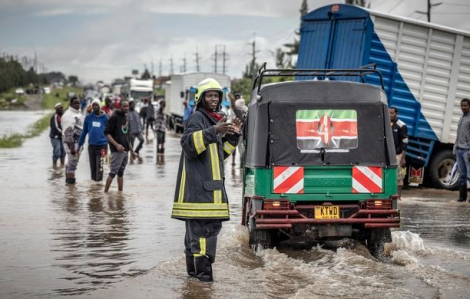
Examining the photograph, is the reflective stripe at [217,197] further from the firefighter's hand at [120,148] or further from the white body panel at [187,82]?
the white body panel at [187,82]

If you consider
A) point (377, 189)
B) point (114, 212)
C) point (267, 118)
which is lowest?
point (114, 212)

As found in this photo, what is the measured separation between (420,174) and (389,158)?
9723mm

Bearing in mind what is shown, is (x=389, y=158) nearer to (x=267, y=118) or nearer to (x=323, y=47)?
(x=267, y=118)

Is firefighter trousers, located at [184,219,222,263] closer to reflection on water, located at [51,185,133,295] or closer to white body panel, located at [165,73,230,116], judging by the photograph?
reflection on water, located at [51,185,133,295]

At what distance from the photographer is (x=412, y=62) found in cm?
1941

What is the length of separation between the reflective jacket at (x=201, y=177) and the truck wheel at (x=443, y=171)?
1231cm

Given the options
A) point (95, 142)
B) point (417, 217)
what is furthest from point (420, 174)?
point (95, 142)

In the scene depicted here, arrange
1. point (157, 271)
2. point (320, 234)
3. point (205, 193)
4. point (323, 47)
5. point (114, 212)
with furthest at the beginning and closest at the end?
1. point (323, 47)
2. point (114, 212)
3. point (320, 234)
4. point (157, 271)
5. point (205, 193)

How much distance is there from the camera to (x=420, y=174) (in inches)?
786

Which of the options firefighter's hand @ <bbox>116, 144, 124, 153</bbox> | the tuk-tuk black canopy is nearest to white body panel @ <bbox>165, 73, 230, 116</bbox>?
firefighter's hand @ <bbox>116, 144, 124, 153</bbox>

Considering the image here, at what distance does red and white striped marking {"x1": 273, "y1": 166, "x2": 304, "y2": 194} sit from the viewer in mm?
10219

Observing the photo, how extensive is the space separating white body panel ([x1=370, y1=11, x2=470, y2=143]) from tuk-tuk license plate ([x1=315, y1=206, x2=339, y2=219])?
30.8ft

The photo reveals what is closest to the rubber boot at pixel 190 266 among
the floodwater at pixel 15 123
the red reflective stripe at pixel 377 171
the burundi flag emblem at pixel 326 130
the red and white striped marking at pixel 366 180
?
the burundi flag emblem at pixel 326 130

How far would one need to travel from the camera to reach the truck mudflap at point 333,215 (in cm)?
1012
